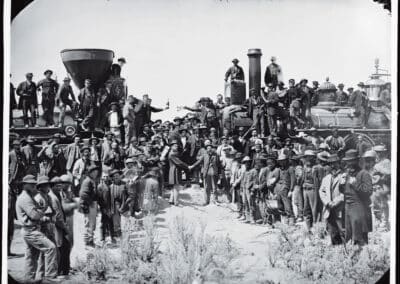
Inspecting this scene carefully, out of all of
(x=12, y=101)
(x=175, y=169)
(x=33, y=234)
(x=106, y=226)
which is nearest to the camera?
(x=33, y=234)

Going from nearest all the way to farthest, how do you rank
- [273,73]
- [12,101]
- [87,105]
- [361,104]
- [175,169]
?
[12,101], [87,105], [175,169], [273,73], [361,104]

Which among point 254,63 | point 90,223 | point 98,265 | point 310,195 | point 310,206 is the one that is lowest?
point 98,265

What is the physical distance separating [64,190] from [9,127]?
41.4 inches

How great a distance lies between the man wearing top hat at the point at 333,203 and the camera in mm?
9688

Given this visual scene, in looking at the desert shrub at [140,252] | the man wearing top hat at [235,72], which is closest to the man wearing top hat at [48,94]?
the desert shrub at [140,252]

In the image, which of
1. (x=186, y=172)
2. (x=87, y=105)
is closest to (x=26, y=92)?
(x=87, y=105)

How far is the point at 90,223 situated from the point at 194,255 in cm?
140

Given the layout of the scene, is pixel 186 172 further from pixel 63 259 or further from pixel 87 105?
pixel 63 259

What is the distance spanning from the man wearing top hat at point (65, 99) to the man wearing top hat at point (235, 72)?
2.05 metres

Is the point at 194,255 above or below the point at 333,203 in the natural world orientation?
below

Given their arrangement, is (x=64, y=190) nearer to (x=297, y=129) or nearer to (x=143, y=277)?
(x=143, y=277)

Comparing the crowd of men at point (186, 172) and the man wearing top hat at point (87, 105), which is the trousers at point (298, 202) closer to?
the crowd of men at point (186, 172)

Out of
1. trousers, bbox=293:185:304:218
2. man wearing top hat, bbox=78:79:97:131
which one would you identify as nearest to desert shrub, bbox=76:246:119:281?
man wearing top hat, bbox=78:79:97:131

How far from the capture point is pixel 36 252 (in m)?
9.13
